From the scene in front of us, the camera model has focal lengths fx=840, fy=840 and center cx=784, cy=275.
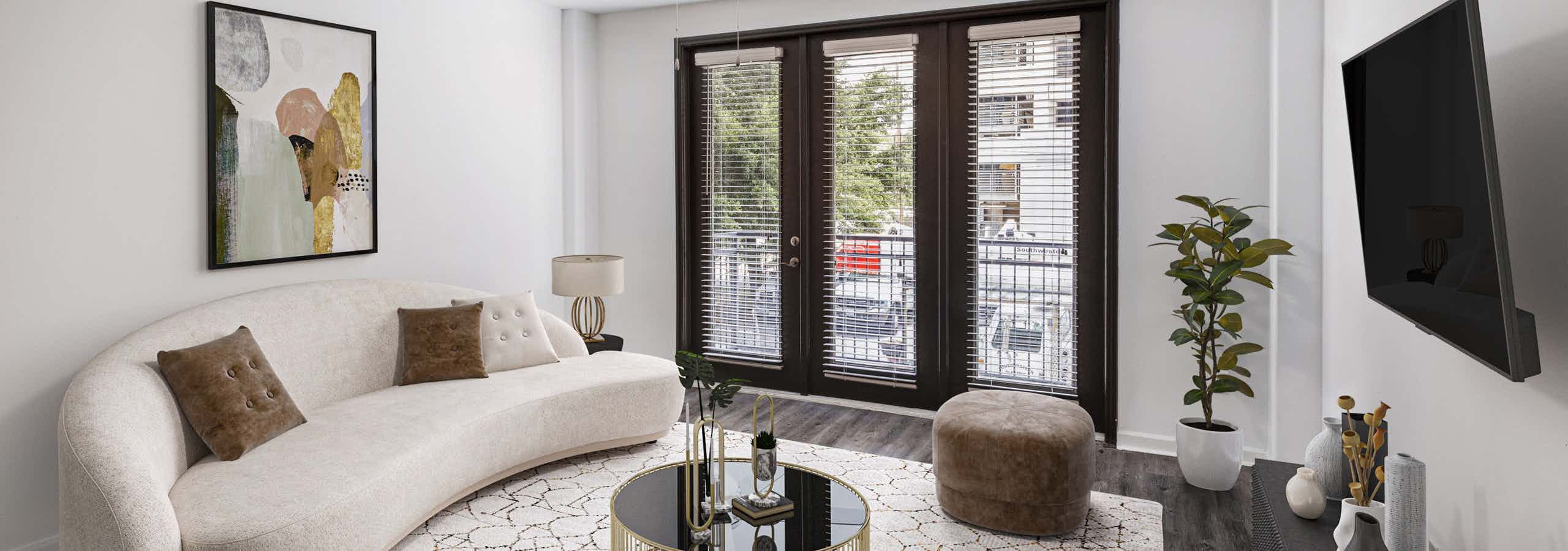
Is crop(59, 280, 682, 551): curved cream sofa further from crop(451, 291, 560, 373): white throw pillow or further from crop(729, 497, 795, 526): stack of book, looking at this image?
crop(729, 497, 795, 526): stack of book

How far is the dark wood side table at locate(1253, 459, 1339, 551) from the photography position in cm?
220

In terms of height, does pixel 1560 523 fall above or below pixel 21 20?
below

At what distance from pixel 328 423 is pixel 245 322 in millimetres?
575

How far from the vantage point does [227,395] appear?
2.88 meters

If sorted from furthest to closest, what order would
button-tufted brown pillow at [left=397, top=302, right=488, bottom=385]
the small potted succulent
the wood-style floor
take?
button-tufted brown pillow at [left=397, top=302, right=488, bottom=385] < the wood-style floor < the small potted succulent

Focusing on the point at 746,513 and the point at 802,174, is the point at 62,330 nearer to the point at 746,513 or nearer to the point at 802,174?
the point at 746,513

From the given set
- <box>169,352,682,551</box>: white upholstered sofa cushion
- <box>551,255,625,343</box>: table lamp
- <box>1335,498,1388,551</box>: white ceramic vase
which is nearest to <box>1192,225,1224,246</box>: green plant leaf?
<box>1335,498,1388,551</box>: white ceramic vase

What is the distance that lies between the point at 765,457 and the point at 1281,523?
1461mm

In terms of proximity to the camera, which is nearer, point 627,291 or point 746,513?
point 746,513

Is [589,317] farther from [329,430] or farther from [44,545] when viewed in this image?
[44,545]

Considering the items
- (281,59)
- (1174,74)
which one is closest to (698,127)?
(281,59)

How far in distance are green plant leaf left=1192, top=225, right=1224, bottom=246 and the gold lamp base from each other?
3.07 m

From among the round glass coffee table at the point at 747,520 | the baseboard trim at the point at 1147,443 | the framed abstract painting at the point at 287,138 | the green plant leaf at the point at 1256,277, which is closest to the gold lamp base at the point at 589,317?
the framed abstract painting at the point at 287,138

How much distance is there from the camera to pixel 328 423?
3156 millimetres
